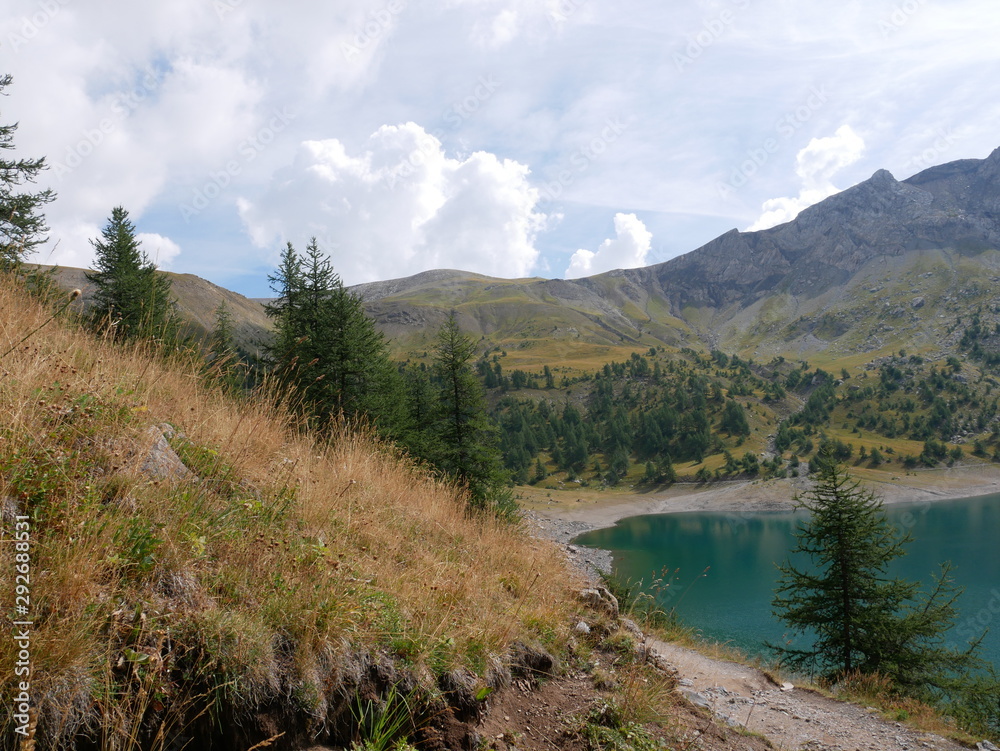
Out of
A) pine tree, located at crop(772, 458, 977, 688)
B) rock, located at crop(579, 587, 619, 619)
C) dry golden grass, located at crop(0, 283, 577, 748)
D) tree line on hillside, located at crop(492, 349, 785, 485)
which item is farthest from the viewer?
tree line on hillside, located at crop(492, 349, 785, 485)

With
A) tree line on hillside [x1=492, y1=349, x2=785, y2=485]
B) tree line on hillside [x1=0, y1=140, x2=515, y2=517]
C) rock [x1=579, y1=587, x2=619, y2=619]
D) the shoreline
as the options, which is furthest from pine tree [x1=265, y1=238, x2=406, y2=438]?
tree line on hillside [x1=492, y1=349, x2=785, y2=485]

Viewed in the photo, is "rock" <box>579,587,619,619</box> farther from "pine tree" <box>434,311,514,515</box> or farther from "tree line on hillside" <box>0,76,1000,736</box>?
"pine tree" <box>434,311,514,515</box>

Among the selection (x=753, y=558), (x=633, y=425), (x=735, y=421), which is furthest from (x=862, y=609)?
(x=633, y=425)

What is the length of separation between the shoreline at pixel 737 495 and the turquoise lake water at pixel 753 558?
3.85 meters

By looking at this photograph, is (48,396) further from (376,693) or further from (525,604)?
(525,604)

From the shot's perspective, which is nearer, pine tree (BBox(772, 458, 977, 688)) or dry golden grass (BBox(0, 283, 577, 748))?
dry golden grass (BBox(0, 283, 577, 748))

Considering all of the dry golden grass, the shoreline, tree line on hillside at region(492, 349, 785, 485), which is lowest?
the shoreline

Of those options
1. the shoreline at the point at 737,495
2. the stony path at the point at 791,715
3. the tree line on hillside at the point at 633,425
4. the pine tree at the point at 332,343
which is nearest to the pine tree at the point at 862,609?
the stony path at the point at 791,715

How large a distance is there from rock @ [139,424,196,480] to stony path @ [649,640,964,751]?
6570 mm

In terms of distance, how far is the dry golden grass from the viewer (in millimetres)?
2471

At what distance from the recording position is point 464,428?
23.0m

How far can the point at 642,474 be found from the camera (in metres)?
115

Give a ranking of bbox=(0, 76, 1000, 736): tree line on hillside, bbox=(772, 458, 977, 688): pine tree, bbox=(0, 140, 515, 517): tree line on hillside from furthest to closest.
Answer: bbox=(0, 140, 515, 517): tree line on hillside → bbox=(772, 458, 977, 688): pine tree → bbox=(0, 76, 1000, 736): tree line on hillside

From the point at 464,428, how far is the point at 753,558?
4597 cm
